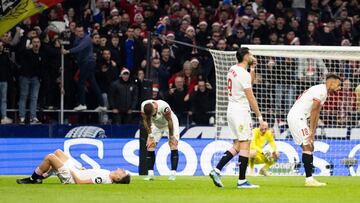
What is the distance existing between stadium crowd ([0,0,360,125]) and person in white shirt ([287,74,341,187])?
207 inches

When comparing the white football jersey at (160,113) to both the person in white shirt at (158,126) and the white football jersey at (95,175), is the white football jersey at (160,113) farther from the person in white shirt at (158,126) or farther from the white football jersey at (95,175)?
the white football jersey at (95,175)

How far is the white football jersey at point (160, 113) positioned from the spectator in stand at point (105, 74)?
6.08 meters

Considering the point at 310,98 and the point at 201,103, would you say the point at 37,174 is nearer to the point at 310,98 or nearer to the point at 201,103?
the point at 310,98

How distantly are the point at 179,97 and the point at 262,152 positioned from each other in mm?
4157

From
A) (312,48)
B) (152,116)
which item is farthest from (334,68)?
(152,116)

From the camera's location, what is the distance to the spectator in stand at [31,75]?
1047 inches

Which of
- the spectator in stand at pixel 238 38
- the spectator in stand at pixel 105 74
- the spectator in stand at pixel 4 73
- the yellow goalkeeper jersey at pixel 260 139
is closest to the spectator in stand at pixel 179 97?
the spectator in stand at pixel 105 74

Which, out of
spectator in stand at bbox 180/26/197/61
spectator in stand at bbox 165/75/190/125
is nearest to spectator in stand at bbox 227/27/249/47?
spectator in stand at bbox 180/26/197/61

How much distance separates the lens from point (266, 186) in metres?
19.6

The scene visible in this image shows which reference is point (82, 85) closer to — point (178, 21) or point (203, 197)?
point (178, 21)

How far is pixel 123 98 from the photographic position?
92.0 feet

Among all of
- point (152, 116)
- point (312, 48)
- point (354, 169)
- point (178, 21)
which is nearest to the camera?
point (152, 116)

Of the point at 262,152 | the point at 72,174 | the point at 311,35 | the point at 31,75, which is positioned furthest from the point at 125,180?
the point at 311,35

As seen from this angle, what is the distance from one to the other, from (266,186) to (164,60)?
32.1 ft
